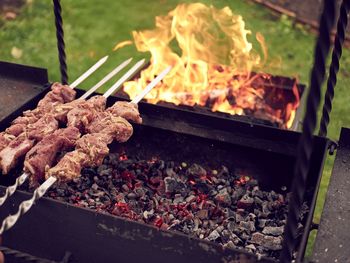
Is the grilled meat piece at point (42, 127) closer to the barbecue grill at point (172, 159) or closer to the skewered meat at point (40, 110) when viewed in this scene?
the skewered meat at point (40, 110)

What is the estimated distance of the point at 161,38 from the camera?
210 inches

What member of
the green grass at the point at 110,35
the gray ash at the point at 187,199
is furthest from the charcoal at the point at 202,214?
the green grass at the point at 110,35

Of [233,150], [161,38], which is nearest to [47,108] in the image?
[233,150]

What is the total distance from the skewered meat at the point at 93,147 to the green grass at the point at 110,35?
358 cm

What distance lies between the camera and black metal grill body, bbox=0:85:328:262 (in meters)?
2.65

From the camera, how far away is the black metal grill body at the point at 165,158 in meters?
2.65

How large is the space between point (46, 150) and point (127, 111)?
27.2 inches

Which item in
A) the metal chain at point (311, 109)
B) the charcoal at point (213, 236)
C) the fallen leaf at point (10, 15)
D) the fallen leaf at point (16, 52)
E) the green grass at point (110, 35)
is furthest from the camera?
the fallen leaf at point (10, 15)

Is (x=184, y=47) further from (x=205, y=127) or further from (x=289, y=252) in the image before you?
(x=289, y=252)

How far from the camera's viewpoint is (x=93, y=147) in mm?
3111

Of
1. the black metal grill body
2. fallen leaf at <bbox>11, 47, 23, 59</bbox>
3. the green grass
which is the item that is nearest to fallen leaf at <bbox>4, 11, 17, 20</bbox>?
the green grass

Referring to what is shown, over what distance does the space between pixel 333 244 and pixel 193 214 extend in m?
1.08

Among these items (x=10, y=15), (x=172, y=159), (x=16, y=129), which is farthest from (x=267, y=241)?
(x=10, y=15)

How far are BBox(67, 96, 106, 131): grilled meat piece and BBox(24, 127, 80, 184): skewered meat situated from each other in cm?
9
